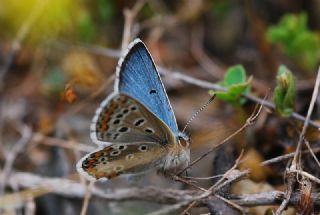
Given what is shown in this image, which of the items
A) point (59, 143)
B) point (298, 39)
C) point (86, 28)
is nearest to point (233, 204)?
point (59, 143)

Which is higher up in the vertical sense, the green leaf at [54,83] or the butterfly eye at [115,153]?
the green leaf at [54,83]

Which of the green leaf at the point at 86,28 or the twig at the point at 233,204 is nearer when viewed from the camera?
the twig at the point at 233,204

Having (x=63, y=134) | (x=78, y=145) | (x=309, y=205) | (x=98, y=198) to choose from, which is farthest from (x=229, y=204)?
(x=63, y=134)

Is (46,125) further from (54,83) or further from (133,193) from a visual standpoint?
(133,193)

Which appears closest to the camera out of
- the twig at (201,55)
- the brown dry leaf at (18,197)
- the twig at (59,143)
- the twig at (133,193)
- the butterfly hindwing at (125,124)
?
the butterfly hindwing at (125,124)

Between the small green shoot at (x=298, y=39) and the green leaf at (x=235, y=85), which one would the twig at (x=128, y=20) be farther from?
the small green shoot at (x=298, y=39)

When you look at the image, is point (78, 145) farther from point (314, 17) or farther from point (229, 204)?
point (314, 17)

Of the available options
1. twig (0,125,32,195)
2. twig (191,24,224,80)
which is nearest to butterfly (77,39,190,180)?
twig (0,125,32,195)

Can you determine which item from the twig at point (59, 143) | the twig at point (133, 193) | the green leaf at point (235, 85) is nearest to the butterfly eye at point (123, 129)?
the twig at point (133, 193)
